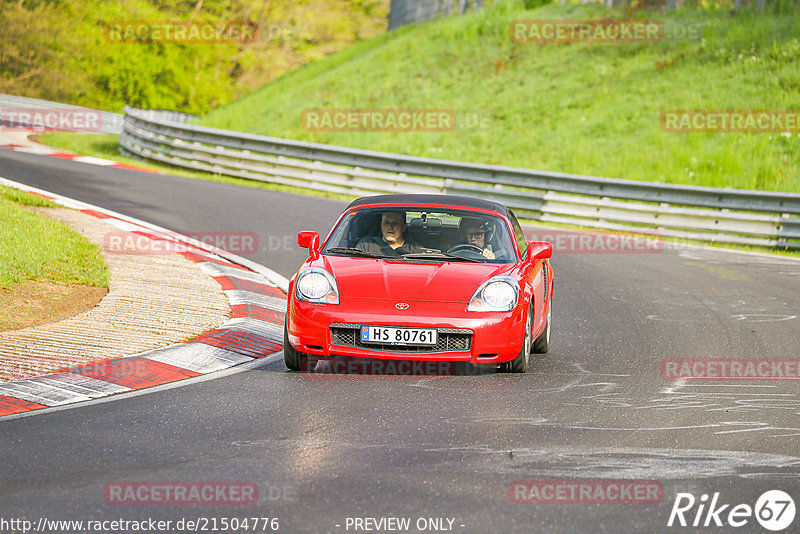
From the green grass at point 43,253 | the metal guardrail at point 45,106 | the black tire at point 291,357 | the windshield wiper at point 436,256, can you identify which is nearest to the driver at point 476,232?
the windshield wiper at point 436,256

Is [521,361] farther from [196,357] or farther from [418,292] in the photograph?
[196,357]

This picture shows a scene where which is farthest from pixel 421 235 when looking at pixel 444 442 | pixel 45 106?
pixel 45 106

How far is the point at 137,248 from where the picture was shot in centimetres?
1256

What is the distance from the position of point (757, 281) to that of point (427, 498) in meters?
10.1

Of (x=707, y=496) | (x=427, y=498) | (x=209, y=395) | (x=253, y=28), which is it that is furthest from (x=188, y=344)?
(x=253, y=28)

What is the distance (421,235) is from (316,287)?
135 centimetres

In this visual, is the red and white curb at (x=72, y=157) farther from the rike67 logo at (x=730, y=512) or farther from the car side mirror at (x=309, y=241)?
the rike67 logo at (x=730, y=512)

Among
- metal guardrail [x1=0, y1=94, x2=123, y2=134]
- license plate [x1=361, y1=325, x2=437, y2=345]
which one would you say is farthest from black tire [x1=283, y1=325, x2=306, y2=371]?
metal guardrail [x1=0, y1=94, x2=123, y2=134]

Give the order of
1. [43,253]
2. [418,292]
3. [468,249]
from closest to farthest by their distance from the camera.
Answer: [418,292] → [468,249] → [43,253]

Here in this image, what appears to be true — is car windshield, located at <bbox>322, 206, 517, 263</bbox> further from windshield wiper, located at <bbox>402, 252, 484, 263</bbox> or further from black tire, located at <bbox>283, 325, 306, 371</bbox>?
black tire, located at <bbox>283, 325, 306, 371</bbox>

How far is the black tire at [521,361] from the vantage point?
7516 mm

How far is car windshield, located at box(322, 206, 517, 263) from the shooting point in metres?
8.23

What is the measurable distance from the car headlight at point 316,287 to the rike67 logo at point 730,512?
341 cm

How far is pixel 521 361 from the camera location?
24.8 ft
